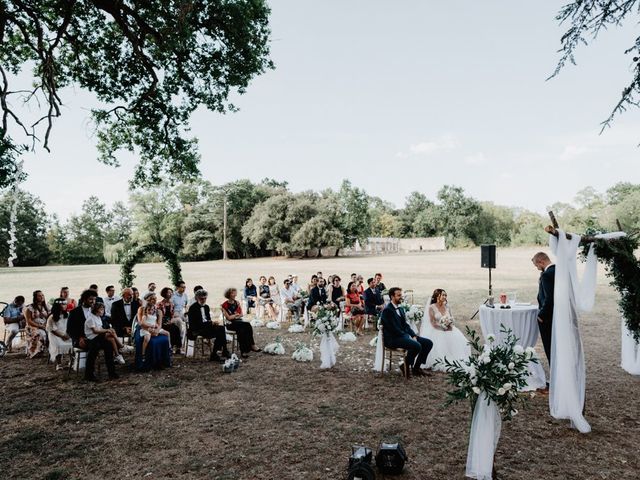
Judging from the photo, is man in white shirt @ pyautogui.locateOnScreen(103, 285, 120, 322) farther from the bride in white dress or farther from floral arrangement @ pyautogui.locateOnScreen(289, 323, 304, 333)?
the bride in white dress

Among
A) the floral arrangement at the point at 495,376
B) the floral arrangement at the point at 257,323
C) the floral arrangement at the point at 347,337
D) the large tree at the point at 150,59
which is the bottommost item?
the floral arrangement at the point at 257,323

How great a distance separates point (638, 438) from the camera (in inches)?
194

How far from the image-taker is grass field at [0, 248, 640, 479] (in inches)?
173

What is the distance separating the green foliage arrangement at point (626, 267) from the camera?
5516mm

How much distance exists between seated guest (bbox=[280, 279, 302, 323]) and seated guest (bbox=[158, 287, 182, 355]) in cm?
446

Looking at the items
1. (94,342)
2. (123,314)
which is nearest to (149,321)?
(94,342)

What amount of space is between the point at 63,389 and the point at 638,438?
857 centimetres

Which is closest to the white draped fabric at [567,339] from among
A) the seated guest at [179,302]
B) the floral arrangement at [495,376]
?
the floral arrangement at [495,376]

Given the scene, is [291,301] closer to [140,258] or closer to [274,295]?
[274,295]

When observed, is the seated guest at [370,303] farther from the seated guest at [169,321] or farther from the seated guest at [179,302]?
the seated guest at [169,321]

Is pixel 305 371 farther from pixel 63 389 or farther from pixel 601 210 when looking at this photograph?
pixel 601 210

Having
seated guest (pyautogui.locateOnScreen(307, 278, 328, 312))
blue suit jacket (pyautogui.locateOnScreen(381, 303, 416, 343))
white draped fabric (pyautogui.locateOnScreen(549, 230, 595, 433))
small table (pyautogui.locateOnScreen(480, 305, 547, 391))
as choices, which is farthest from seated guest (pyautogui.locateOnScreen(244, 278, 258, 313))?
white draped fabric (pyautogui.locateOnScreen(549, 230, 595, 433))

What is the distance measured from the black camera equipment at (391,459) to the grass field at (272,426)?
0.14m

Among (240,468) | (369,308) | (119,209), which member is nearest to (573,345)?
(240,468)
